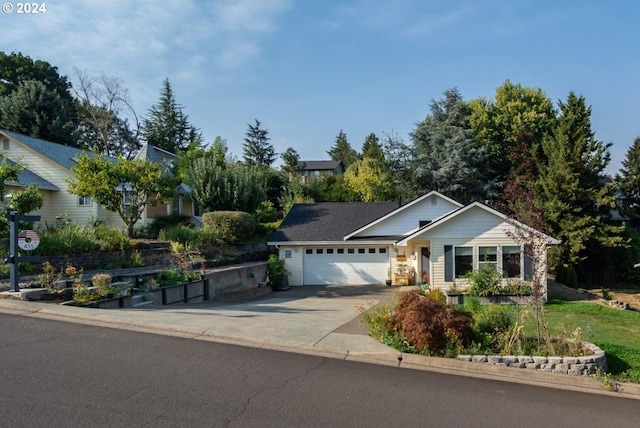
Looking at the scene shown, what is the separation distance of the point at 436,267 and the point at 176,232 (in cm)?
1197

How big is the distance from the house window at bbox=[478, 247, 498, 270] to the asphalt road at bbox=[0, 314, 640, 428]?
1109 centimetres

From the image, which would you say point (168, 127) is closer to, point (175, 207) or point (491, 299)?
point (175, 207)

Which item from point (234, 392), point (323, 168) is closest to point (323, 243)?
point (234, 392)

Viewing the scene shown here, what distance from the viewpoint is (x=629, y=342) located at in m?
10.5

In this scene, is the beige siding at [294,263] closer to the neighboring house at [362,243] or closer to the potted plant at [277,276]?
the neighboring house at [362,243]

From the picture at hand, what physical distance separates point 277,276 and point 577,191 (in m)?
16.4

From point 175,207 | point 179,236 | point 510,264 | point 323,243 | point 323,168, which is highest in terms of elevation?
point 323,168

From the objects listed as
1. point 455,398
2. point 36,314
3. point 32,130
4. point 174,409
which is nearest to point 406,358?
point 455,398

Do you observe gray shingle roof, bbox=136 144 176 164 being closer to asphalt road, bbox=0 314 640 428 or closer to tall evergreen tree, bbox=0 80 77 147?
tall evergreen tree, bbox=0 80 77 147

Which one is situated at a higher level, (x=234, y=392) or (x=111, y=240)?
(x=111, y=240)

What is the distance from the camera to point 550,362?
769 centimetres

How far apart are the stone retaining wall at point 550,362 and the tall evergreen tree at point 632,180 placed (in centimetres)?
2883

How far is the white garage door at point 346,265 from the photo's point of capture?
22797mm

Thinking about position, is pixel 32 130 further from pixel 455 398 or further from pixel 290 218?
pixel 455 398
